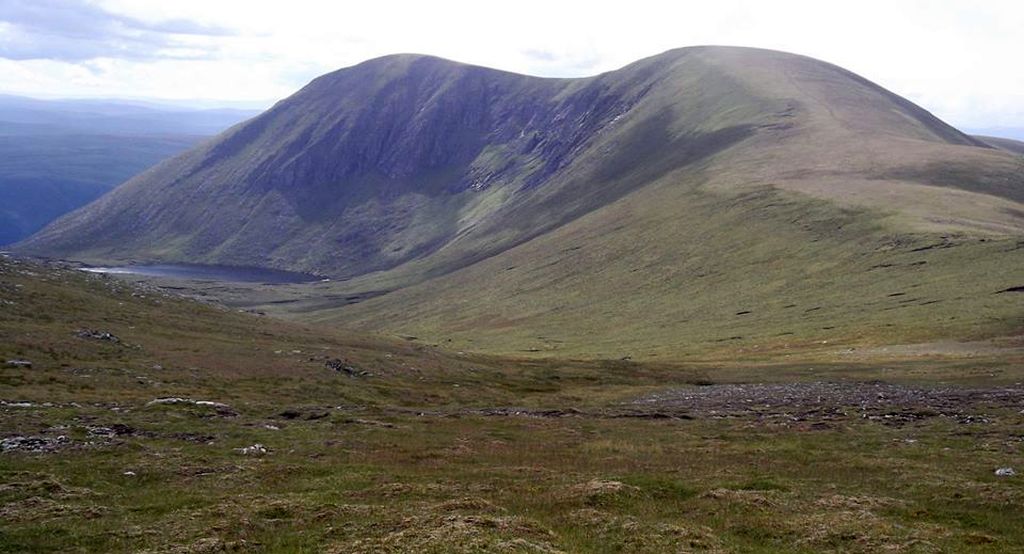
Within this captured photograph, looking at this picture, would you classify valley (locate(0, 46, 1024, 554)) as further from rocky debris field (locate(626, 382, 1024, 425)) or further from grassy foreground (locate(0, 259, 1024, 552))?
rocky debris field (locate(626, 382, 1024, 425))

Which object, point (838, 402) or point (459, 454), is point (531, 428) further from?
point (838, 402)

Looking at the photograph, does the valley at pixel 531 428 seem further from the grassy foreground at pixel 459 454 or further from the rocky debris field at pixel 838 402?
the rocky debris field at pixel 838 402

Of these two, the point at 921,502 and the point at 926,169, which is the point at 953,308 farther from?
the point at 926,169

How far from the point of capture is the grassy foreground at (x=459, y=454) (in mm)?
24359

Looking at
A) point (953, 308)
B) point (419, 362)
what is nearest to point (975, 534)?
point (419, 362)

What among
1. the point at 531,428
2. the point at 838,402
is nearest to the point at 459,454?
the point at 531,428

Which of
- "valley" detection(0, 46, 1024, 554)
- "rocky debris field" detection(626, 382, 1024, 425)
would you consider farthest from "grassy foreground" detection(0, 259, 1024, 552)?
"rocky debris field" detection(626, 382, 1024, 425)

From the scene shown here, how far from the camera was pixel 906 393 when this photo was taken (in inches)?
2329

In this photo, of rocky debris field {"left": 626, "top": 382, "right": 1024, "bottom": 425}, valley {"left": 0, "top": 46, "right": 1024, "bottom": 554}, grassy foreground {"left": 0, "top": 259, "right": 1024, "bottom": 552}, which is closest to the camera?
grassy foreground {"left": 0, "top": 259, "right": 1024, "bottom": 552}

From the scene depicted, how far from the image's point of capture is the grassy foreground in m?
24.4

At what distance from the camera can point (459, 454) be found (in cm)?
3966

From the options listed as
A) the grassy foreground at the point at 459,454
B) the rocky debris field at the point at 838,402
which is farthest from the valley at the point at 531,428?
the rocky debris field at the point at 838,402

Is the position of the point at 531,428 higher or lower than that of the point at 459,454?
lower

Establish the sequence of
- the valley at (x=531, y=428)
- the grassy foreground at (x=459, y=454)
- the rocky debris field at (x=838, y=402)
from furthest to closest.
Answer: the rocky debris field at (x=838, y=402) → the valley at (x=531, y=428) → the grassy foreground at (x=459, y=454)
